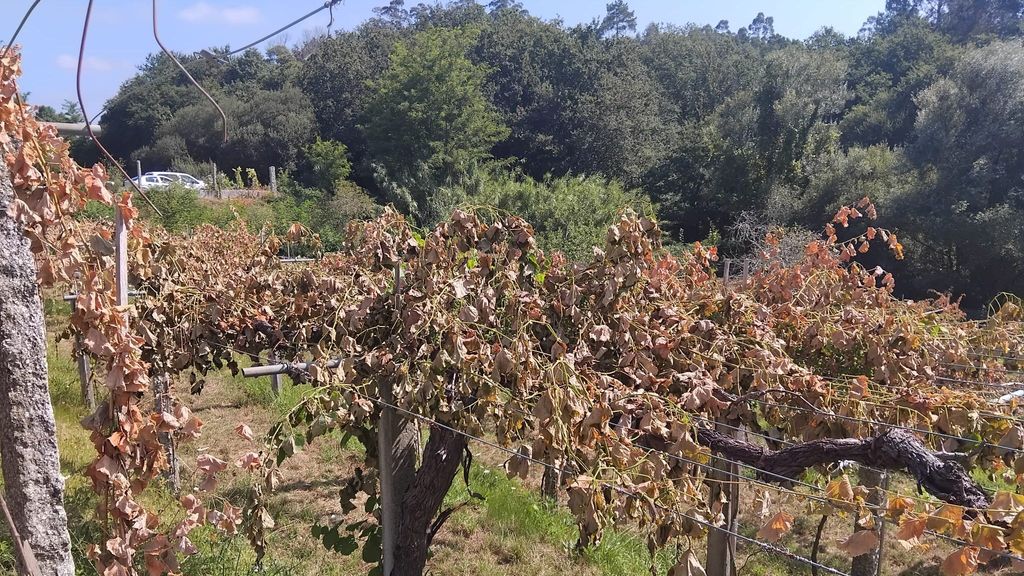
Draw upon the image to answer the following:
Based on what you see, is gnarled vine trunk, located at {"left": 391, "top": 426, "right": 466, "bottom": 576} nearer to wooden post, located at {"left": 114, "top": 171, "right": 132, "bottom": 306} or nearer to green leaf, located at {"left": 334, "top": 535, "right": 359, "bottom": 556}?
green leaf, located at {"left": 334, "top": 535, "right": 359, "bottom": 556}

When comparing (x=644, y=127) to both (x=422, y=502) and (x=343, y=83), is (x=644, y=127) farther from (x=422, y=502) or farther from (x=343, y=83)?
(x=422, y=502)

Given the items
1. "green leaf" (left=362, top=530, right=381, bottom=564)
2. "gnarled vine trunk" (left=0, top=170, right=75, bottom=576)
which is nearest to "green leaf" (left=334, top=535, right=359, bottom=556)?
"green leaf" (left=362, top=530, right=381, bottom=564)

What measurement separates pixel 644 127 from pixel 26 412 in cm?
2795

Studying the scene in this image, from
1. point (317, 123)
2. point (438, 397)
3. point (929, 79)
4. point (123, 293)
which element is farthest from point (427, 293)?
point (317, 123)

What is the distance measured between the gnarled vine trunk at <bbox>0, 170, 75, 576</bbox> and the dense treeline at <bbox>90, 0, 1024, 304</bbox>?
13508 millimetres

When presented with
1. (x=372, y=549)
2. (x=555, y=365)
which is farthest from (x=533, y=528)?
(x=555, y=365)

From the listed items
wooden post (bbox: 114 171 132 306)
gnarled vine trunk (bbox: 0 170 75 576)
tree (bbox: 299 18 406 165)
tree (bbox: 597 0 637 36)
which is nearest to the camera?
gnarled vine trunk (bbox: 0 170 75 576)

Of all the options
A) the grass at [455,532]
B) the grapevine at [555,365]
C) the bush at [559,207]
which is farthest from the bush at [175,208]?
the grapevine at [555,365]

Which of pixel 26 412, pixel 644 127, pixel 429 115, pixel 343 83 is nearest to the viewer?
pixel 26 412

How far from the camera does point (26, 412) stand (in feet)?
4.85

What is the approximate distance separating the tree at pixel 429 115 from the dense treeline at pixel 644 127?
0.08m

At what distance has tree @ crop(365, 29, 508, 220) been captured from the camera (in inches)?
1041

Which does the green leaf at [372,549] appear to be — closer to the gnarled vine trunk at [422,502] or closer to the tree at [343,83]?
the gnarled vine trunk at [422,502]

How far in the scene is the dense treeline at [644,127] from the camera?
16.1 meters
